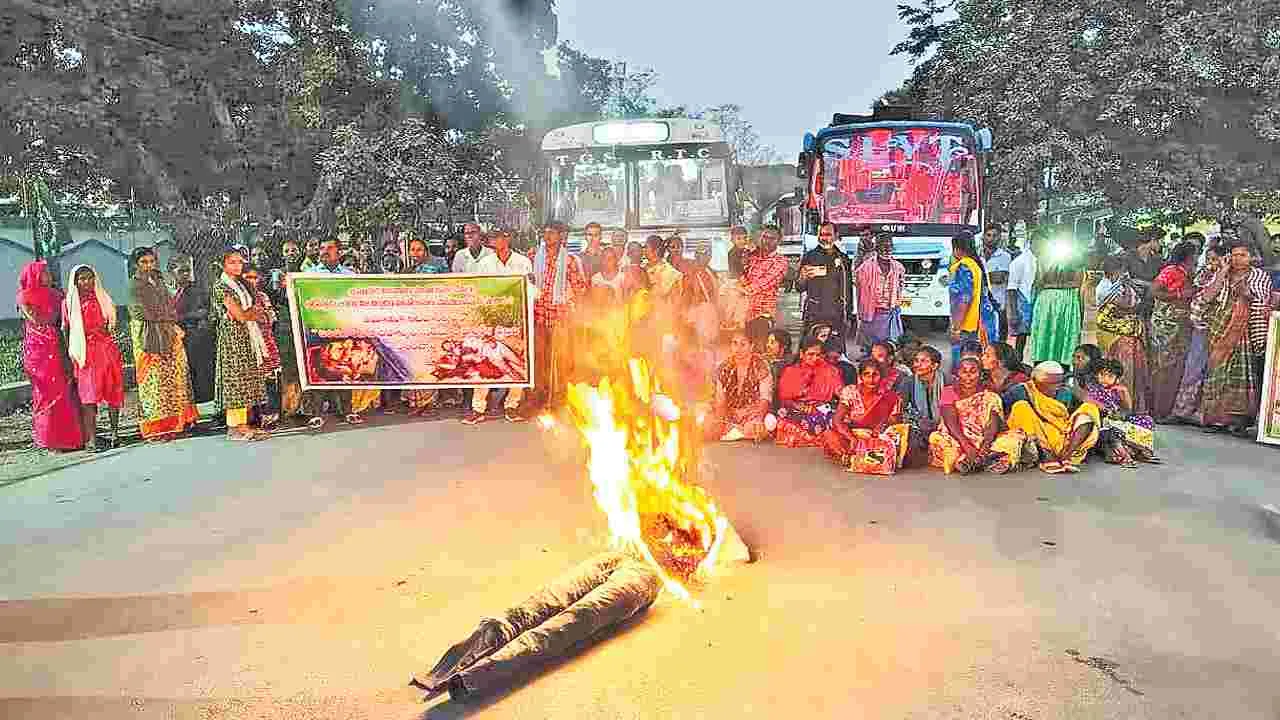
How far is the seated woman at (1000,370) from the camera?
6.70m

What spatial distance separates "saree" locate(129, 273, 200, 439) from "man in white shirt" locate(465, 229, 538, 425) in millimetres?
2361

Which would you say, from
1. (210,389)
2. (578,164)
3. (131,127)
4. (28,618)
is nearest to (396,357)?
(210,389)

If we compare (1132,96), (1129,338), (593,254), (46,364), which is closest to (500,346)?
(593,254)

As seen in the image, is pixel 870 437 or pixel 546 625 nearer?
pixel 546 625

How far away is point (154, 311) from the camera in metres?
7.75

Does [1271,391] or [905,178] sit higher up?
[905,178]

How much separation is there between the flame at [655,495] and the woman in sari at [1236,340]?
488 centimetres

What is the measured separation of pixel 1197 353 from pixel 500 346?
18.8ft

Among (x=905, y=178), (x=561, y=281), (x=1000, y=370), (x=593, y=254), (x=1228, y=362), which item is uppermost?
(x=905, y=178)

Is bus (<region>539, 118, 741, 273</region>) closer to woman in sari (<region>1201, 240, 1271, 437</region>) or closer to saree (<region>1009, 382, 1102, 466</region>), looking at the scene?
woman in sari (<region>1201, 240, 1271, 437</region>)

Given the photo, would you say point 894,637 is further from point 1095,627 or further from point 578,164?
point 578,164

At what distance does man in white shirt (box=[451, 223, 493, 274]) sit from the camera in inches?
355

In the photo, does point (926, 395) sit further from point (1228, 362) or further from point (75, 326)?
point (75, 326)

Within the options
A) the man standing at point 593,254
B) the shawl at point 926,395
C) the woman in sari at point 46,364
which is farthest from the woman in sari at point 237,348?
the shawl at point 926,395
